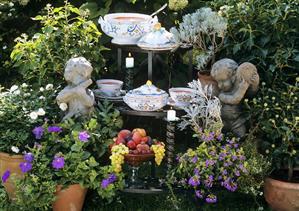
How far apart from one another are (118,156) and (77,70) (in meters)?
0.64

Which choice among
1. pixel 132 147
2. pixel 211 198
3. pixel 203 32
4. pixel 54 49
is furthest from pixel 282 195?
pixel 54 49

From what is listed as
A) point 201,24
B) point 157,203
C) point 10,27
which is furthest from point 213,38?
point 10,27

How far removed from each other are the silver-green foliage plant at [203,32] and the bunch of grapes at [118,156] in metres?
0.91

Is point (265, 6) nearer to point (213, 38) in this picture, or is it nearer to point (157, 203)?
point (213, 38)

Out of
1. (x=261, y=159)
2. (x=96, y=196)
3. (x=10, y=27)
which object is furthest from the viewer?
(x=10, y=27)

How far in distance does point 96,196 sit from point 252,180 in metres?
1.11

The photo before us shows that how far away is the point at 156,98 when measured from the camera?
4.23 m

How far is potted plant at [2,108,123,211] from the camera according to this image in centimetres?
387

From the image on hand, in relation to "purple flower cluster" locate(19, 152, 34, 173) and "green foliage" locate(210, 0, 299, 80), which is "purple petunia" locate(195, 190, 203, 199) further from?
"purple flower cluster" locate(19, 152, 34, 173)

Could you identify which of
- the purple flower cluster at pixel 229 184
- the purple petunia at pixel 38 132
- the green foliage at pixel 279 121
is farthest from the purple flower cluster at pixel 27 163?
the green foliage at pixel 279 121

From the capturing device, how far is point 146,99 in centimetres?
422

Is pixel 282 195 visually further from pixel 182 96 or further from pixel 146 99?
pixel 146 99

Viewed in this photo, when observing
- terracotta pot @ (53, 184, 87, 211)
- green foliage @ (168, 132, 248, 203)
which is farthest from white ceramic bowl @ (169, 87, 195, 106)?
terracotta pot @ (53, 184, 87, 211)

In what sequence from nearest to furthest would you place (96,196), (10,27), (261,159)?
(261,159)
(96,196)
(10,27)
